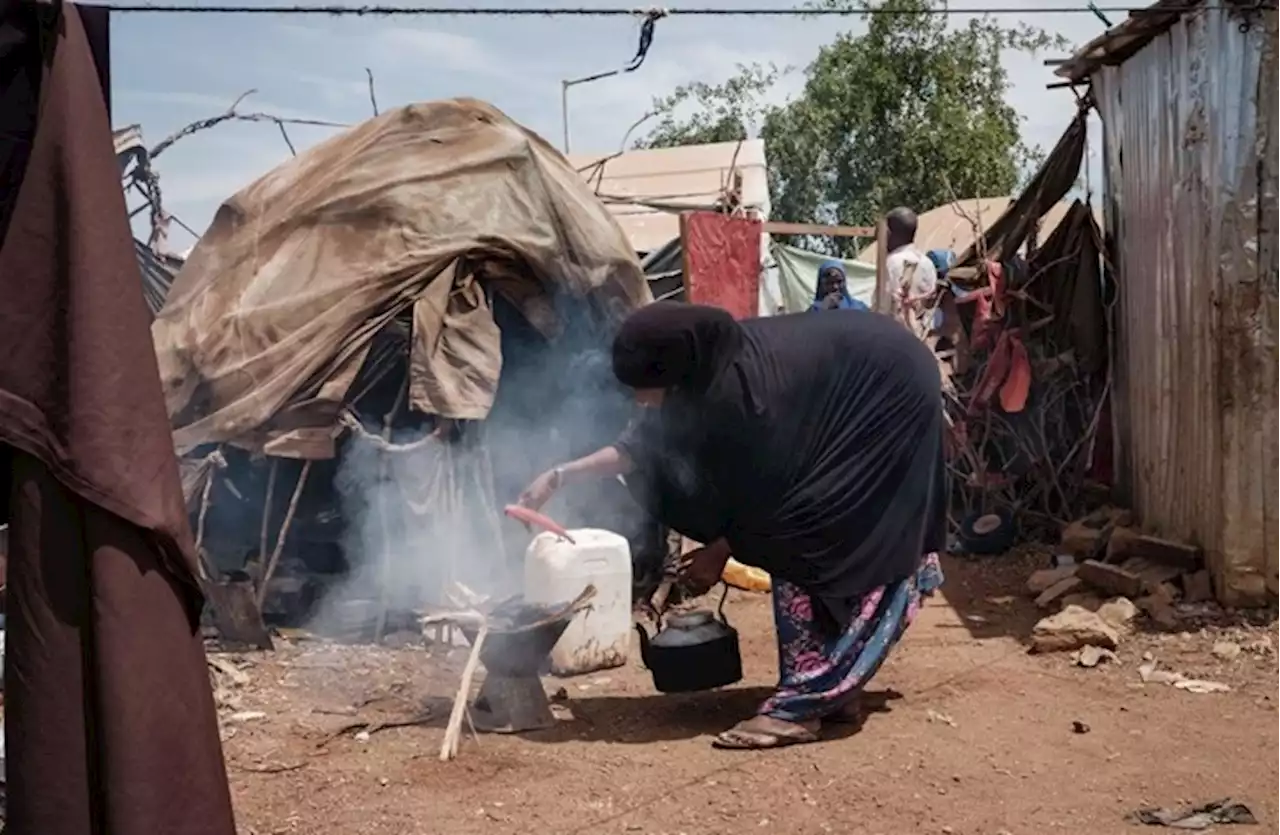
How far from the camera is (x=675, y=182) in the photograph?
48.2ft

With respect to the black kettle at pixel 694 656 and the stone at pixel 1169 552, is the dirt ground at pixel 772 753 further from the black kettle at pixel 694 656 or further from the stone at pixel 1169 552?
the stone at pixel 1169 552

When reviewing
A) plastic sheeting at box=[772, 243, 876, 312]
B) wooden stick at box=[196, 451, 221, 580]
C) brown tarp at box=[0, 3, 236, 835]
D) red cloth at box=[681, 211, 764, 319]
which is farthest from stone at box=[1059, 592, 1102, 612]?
plastic sheeting at box=[772, 243, 876, 312]

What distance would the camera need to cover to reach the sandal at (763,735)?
4.88 metres

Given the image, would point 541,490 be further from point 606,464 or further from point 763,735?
point 763,735

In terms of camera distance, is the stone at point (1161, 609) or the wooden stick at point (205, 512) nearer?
the stone at point (1161, 609)

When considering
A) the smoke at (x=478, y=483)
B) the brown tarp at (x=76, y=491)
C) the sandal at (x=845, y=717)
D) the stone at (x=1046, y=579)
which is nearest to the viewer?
the brown tarp at (x=76, y=491)

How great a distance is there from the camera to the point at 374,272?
266 inches

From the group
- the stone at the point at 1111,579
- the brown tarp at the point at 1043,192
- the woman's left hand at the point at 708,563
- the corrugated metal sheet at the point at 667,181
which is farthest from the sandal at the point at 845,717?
the corrugated metal sheet at the point at 667,181

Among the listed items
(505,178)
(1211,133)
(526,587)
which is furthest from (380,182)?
(1211,133)

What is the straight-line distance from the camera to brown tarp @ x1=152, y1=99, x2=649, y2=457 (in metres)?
6.60

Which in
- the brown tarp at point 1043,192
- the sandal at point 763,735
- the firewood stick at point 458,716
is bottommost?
the sandal at point 763,735

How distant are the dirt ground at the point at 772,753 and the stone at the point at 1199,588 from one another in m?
0.29

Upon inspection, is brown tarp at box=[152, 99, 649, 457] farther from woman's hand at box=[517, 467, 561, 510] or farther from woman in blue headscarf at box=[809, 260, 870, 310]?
woman's hand at box=[517, 467, 561, 510]

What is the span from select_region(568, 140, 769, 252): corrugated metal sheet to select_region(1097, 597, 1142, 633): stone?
23.1ft
